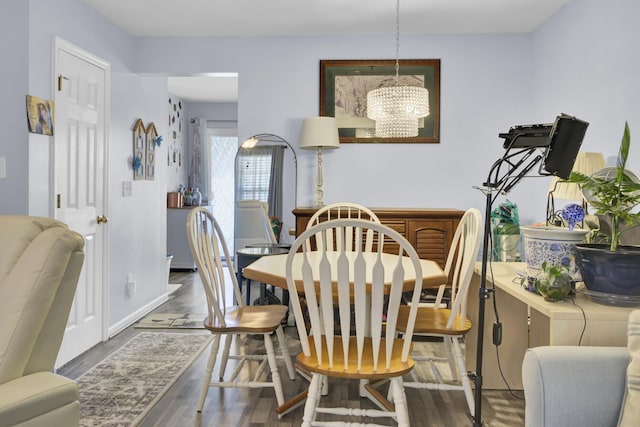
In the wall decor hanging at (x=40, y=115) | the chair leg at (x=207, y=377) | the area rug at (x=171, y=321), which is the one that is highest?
the wall decor hanging at (x=40, y=115)

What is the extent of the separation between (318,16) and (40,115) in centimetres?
201

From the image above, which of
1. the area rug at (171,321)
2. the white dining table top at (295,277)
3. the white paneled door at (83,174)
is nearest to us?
the white dining table top at (295,277)

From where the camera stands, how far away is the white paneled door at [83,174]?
3.12 m

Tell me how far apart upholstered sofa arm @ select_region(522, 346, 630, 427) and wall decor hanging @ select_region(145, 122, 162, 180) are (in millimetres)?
3794

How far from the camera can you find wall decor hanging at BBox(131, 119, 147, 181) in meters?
4.18

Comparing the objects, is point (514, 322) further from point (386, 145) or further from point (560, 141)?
point (386, 145)

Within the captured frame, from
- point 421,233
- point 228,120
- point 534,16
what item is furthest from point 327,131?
point 228,120

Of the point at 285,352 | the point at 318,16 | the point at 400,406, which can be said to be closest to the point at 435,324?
the point at 400,406

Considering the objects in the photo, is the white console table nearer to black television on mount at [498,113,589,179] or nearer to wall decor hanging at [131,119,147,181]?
black television on mount at [498,113,589,179]

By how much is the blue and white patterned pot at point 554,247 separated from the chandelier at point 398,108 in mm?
1445

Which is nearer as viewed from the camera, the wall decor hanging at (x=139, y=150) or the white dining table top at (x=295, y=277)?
the white dining table top at (x=295, y=277)

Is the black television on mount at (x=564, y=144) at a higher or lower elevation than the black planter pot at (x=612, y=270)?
higher

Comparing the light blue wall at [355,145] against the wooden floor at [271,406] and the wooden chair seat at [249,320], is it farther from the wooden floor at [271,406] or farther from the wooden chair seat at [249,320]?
the wooden chair seat at [249,320]

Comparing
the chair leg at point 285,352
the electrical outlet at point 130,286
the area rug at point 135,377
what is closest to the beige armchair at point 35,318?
the area rug at point 135,377
